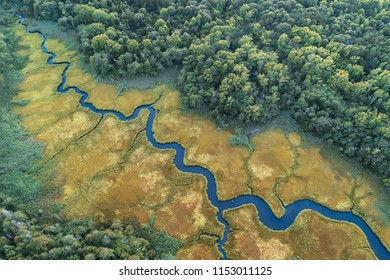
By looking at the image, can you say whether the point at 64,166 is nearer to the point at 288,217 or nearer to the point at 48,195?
the point at 48,195

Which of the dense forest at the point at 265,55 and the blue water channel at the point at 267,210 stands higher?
the dense forest at the point at 265,55

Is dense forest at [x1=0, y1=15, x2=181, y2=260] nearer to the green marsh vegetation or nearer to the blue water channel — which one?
the green marsh vegetation

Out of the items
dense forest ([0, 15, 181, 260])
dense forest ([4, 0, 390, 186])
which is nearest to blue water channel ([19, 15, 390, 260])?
dense forest ([4, 0, 390, 186])

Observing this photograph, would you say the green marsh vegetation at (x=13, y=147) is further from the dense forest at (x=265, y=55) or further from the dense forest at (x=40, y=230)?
the dense forest at (x=265, y=55)

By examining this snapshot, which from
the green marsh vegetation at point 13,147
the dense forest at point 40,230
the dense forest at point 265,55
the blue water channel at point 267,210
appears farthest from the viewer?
the dense forest at point 265,55

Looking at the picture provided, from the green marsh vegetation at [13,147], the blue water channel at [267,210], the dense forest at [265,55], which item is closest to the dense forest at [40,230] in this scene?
the green marsh vegetation at [13,147]
